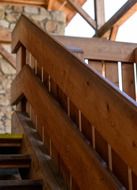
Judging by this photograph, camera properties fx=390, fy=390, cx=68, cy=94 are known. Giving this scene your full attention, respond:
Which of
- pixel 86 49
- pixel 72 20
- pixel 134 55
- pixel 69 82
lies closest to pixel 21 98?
pixel 86 49

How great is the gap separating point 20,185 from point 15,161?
13.2 inches

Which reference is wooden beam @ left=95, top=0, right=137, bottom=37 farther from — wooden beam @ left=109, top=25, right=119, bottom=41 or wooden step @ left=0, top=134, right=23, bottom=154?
wooden step @ left=0, top=134, right=23, bottom=154

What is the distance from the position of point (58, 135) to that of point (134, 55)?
3.13 ft

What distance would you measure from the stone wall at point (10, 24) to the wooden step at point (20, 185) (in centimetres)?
567

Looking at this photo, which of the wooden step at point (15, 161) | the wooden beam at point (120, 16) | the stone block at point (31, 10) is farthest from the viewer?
the stone block at point (31, 10)

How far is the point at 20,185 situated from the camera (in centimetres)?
208

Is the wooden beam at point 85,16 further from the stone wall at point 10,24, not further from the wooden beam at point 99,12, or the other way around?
the stone wall at point 10,24

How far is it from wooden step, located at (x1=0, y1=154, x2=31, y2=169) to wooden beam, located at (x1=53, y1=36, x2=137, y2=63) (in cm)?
78

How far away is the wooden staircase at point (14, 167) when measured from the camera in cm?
208

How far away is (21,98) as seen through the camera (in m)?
3.07

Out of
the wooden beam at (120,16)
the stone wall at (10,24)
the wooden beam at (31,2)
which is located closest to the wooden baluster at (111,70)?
the wooden beam at (120,16)

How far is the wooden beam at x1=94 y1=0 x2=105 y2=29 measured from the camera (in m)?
6.30

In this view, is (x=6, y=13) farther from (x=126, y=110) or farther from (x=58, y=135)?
(x=126, y=110)

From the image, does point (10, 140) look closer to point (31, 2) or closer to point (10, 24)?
point (10, 24)
